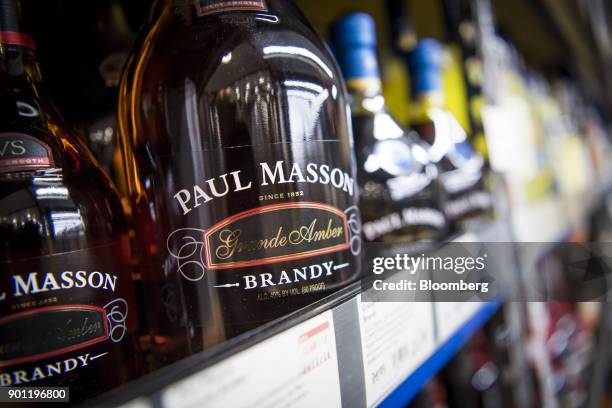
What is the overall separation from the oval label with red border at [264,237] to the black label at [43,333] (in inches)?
3.7

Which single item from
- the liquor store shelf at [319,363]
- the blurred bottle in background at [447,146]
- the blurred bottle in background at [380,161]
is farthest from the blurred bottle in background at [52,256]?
the blurred bottle in background at [447,146]

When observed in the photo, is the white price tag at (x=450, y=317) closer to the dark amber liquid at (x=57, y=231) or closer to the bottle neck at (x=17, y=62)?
the dark amber liquid at (x=57, y=231)

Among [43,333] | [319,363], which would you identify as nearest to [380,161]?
[319,363]

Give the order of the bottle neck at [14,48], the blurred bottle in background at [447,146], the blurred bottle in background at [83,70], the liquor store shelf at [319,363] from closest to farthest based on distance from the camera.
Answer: the liquor store shelf at [319,363] → the bottle neck at [14,48] → the blurred bottle in background at [83,70] → the blurred bottle in background at [447,146]

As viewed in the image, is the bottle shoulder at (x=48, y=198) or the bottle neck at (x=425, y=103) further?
the bottle neck at (x=425, y=103)

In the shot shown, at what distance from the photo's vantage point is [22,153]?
0.35 metres

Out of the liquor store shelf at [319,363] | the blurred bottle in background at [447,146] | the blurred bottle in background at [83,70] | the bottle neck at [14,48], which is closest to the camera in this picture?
the liquor store shelf at [319,363]

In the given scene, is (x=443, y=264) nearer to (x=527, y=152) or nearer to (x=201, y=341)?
(x=201, y=341)

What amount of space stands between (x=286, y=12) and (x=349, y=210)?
0.19m

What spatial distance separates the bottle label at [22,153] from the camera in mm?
343

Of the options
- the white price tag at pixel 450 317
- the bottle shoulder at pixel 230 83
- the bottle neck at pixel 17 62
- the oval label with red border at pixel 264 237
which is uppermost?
the bottle neck at pixel 17 62

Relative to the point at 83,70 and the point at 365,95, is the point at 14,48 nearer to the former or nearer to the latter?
the point at 83,70

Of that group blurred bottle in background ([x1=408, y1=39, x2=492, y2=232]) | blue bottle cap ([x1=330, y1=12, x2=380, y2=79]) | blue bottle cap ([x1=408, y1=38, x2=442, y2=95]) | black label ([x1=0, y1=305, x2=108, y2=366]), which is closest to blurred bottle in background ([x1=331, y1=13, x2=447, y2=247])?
blue bottle cap ([x1=330, y1=12, x2=380, y2=79])

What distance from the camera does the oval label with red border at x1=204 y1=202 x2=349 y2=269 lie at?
354mm
